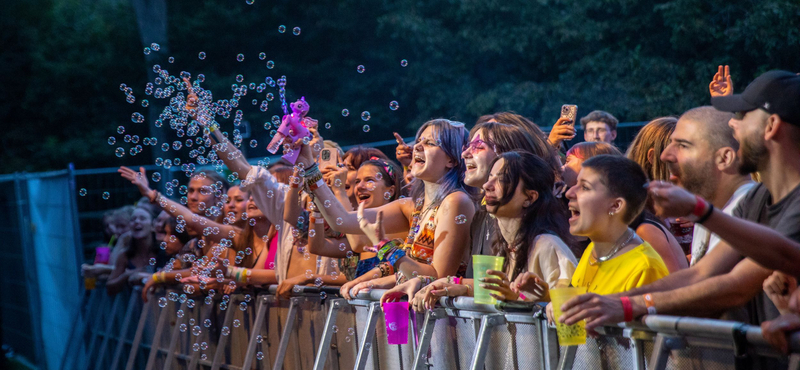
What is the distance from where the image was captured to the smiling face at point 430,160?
179 inches

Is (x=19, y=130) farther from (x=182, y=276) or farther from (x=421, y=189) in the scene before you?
(x=421, y=189)

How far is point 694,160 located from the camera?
10.0 ft

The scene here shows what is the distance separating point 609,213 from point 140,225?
6.36 m

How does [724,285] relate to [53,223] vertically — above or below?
below

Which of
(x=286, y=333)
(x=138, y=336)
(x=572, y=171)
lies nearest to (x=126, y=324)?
(x=138, y=336)

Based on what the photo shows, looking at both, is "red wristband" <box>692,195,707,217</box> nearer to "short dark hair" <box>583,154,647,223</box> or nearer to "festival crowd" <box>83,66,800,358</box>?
"festival crowd" <box>83,66,800,358</box>

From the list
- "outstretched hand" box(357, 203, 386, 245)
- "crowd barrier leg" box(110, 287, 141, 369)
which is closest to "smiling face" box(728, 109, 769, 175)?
"outstretched hand" box(357, 203, 386, 245)

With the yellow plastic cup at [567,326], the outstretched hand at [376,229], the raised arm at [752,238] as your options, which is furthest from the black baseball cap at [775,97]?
the outstretched hand at [376,229]

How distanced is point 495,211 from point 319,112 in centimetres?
1437

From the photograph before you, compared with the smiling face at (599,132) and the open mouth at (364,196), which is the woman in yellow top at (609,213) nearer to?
the open mouth at (364,196)

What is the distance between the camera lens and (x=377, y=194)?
212 inches

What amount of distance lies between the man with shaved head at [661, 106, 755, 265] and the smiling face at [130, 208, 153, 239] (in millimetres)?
6518

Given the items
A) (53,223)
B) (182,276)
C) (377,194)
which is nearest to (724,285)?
(377,194)

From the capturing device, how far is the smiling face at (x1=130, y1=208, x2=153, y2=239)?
8648 millimetres
